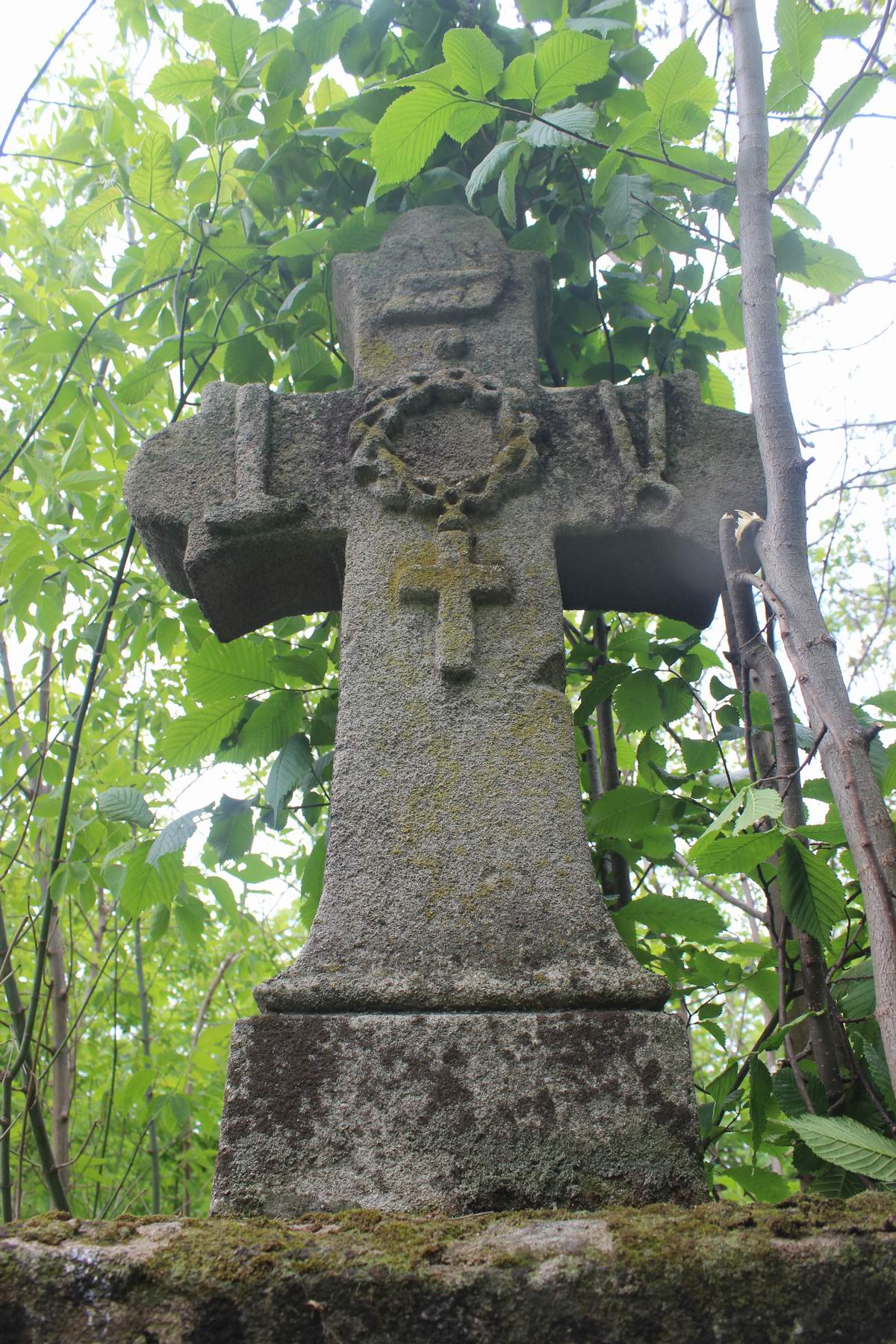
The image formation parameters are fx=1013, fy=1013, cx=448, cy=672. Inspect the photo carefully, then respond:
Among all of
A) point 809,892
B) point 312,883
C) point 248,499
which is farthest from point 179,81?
point 809,892

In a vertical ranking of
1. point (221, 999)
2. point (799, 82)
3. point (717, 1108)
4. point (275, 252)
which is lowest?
point (717, 1108)

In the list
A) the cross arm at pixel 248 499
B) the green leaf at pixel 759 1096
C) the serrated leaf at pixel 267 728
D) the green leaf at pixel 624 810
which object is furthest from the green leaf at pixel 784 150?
the green leaf at pixel 759 1096

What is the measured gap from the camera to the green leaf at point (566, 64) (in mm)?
2172

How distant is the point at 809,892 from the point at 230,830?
1436 millimetres

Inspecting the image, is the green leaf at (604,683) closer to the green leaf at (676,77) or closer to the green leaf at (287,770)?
the green leaf at (287,770)

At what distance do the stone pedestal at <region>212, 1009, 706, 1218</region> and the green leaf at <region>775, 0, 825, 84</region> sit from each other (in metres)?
1.80

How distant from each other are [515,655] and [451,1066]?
0.80 metres

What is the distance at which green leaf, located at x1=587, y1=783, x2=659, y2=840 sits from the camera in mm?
2320

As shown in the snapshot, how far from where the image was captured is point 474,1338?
3.35 ft

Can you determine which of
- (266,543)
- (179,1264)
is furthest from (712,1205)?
(266,543)

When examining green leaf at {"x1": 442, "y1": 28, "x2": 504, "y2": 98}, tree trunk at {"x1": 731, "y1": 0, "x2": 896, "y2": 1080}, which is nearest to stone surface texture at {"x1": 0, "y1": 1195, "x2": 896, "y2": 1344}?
tree trunk at {"x1": 731, "y1": 0, "x2": 896, "y2": 1080}

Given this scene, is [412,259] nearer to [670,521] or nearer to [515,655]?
[670,521]

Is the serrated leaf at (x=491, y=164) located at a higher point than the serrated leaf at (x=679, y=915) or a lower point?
higher

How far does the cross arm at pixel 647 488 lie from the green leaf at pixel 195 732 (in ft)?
2.83
